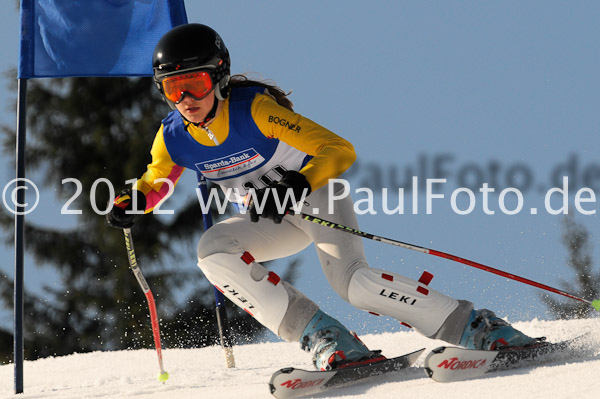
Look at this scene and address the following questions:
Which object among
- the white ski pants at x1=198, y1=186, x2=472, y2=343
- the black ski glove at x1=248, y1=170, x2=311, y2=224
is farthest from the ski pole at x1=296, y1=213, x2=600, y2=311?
the black ski glove at x1=248, y1=170, x2=311, y2=224

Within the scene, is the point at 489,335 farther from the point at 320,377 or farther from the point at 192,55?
the point at 192,55

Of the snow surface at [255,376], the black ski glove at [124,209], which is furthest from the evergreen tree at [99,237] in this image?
the black ski glove at [124,209]

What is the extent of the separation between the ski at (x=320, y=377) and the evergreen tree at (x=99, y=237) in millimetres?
8179

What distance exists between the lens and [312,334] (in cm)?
335

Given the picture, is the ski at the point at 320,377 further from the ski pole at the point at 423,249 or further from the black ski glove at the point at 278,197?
the black ski glove at the point at 278,197

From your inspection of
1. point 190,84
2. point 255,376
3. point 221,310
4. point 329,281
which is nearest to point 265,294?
point 329,281

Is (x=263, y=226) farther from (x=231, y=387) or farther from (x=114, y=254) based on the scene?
(x=114, y=254)

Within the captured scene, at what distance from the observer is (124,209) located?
155 inches

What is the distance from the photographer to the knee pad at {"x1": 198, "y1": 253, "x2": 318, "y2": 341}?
11.1 feet

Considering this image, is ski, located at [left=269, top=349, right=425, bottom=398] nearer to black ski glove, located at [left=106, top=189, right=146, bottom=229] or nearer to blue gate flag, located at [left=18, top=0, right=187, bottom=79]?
black ski glove, located at [left=106, top=189, right=146, bottom=229]

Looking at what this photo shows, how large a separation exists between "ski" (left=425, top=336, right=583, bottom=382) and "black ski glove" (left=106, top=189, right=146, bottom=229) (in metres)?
1.89

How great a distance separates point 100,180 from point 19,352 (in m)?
8.48

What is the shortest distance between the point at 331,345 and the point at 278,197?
0.74 m

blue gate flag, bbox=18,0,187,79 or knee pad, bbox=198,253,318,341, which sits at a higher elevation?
blue gate flag, bbox=18,0,187,79
